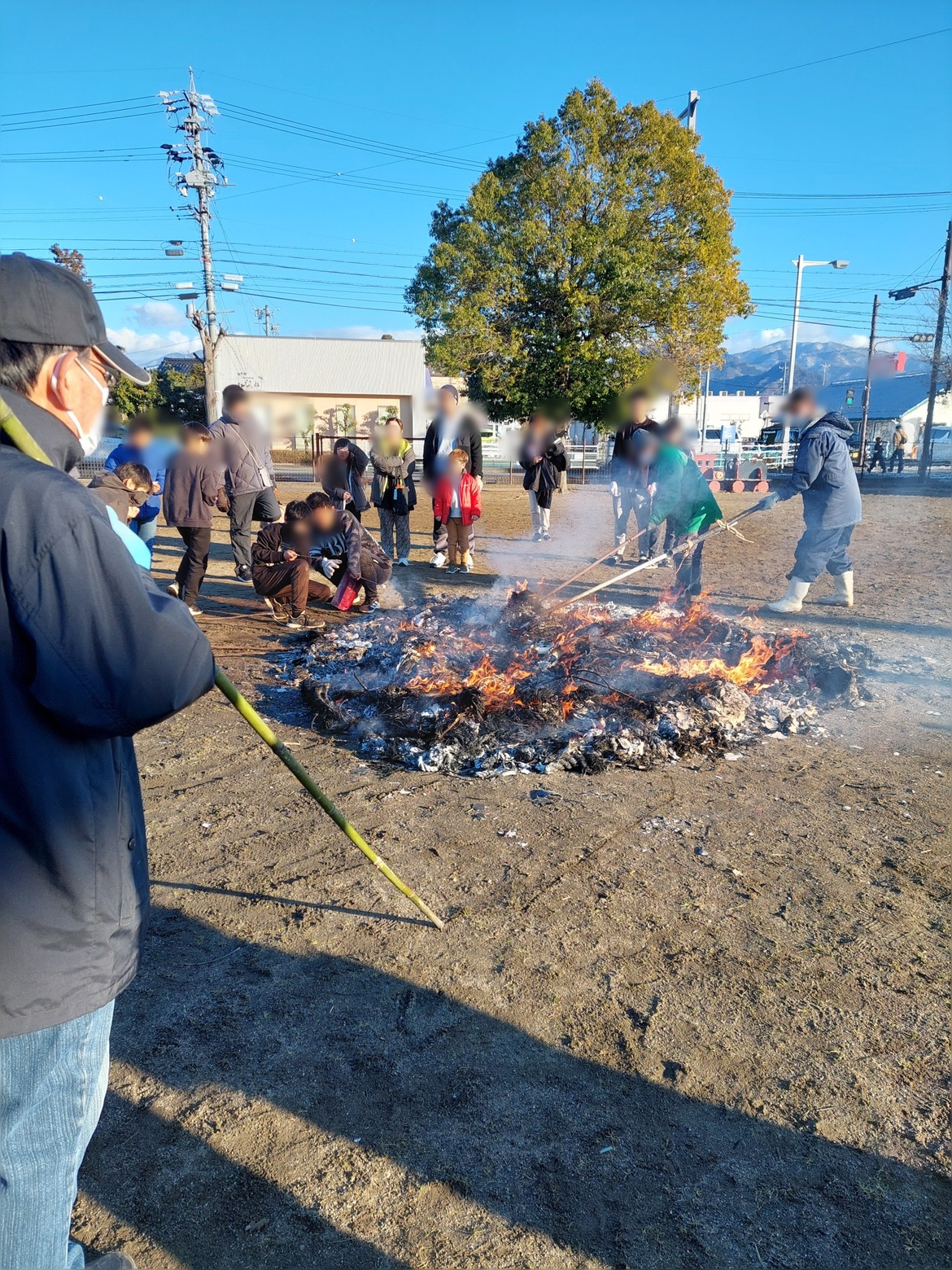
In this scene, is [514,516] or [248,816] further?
[514,516]

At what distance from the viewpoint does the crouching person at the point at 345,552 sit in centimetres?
784

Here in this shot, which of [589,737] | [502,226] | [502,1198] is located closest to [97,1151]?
[502,1198]

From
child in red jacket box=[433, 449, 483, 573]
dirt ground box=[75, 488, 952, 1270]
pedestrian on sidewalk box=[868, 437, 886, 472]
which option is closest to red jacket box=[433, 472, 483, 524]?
child in red jacket box=[433, 449, 483, 573]

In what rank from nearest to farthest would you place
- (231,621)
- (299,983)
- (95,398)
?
(95,398), (299,983), (231,621)

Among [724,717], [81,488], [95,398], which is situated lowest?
[724,717]

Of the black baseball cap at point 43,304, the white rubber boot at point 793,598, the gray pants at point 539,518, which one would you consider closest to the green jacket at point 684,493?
the white rubber boot at point 793,598

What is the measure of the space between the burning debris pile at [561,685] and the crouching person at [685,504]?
50.0 inches

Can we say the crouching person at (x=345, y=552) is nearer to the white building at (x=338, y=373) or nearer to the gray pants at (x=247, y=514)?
the gray pants at (x=247, y=514)

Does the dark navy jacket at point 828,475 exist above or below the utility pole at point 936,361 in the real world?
below

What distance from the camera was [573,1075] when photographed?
2473 mm

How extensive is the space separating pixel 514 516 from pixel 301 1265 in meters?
15.1

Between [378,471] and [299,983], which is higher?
[378,471]

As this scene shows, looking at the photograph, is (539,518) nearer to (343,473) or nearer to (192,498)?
(343,473)

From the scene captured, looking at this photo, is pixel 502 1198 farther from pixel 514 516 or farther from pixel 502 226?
pixel 502 226
